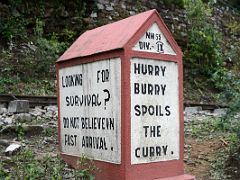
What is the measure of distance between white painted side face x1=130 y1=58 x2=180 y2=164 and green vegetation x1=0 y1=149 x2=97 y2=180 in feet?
1.87

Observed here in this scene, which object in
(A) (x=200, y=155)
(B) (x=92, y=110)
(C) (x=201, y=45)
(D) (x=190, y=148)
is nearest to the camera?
(B) (x=92, y=110)

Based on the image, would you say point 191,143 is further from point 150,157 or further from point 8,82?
point 8,82

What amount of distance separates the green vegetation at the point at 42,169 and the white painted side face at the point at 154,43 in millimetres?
1229

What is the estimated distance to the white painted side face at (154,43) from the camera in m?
3.91

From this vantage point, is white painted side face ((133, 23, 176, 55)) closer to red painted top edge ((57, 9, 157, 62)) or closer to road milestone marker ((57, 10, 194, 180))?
road milestone marker ((57, 10, 194, 180))

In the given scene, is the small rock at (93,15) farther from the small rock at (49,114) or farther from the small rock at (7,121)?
the small rock at (7,121)

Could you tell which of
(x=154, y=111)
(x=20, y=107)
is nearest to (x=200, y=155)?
(x=154, y=111)

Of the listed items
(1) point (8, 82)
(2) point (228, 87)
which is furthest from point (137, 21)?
(1) point (8, 82)

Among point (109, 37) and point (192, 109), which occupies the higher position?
point (109, 37)

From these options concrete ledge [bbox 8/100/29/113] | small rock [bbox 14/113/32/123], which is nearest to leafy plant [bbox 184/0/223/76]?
concrete ledge [bbox 8/100/29/113]

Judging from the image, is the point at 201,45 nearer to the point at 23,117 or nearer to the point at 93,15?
the point at 93,15

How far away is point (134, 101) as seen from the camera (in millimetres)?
3814

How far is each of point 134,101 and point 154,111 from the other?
26 cm

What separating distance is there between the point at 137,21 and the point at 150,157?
1280mm
